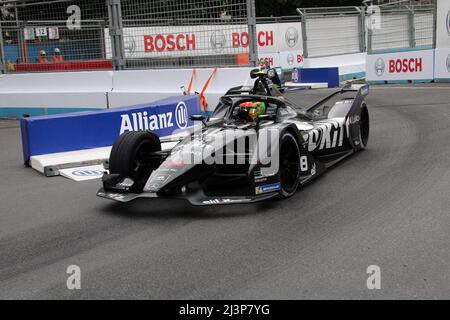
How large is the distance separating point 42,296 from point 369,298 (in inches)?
85.2

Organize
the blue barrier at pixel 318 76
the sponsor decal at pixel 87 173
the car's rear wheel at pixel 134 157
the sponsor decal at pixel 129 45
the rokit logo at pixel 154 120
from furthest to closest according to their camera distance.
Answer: the blue barrier at pixel 318 76 < the sponsor decal at pixel 129 45 < the rokit logo at pixel 154 120 < the sponsor decal at pixel 87 173 < the car's rear wheel at pixel 134 157

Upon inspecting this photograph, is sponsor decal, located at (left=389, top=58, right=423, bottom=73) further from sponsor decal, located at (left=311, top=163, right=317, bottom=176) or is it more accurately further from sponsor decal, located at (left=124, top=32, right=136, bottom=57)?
sponsor decal, located at (left=311, top=163, right=317, bottom=176)

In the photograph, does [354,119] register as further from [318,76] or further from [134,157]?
[318,76]

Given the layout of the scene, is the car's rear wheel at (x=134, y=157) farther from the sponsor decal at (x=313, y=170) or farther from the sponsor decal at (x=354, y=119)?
the sponsor decal at (x=354, y=119)

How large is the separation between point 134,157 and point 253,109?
4.96ft

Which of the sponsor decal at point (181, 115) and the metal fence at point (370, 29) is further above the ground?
the metal fence at point (370, 29)

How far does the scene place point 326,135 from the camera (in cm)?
738

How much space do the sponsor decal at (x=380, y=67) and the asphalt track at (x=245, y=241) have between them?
12.7m

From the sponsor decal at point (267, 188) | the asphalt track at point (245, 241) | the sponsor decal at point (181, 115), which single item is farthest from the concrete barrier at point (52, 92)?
the sponsor decal at point (267, 188)

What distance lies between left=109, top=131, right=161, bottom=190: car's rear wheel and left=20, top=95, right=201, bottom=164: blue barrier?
116 inches

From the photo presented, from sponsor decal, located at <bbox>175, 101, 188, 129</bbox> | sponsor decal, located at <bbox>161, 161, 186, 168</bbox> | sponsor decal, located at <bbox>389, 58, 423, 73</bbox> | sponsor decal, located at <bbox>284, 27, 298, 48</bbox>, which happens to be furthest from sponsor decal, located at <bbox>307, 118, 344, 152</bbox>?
sponsor decal, located at <bbox>284, 27, 298, 48</bbox>

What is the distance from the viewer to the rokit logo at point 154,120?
9.68 meters

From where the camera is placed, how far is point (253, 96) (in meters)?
6.85

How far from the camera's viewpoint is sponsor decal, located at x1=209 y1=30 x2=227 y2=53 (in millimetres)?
12461
